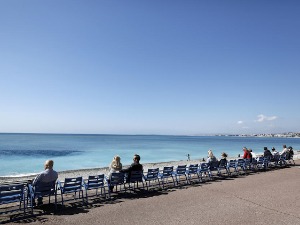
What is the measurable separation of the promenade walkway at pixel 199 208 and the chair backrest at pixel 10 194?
67 cm

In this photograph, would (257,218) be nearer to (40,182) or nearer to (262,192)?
(262,192)

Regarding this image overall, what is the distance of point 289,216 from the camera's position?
264 inches

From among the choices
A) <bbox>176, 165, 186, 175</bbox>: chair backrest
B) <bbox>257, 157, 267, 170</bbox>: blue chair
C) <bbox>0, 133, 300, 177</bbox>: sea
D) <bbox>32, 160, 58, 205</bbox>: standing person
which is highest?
<bbox>32, 160, 58, 205</bbox>: standing person

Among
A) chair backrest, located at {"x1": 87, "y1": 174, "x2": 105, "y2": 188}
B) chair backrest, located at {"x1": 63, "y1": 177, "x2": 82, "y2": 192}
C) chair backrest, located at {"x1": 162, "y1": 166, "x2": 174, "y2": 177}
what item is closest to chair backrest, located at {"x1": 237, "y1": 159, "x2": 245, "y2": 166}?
chair backrest, located at {"x1": 162, "y1": 166, "x2": 174, "y2": 177}

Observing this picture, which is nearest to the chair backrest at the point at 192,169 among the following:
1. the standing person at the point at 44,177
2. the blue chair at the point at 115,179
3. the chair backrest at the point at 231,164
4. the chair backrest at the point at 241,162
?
the chair backrest at the point at 231,164

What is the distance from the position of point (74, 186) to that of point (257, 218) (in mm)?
5242

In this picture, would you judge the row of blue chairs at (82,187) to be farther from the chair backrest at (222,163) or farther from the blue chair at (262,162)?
the blue chair at (262,162)

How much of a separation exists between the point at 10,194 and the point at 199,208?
5083mm

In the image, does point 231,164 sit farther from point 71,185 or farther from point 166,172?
point 71,185

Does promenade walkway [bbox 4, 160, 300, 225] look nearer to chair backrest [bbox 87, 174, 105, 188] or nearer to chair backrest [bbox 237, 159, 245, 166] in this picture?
chair backrest [bbox 87, 174, 105, 188]

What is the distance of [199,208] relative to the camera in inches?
290

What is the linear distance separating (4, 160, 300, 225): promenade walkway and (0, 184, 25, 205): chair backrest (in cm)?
67

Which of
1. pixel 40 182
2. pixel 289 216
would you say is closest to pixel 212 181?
pixel 289 216

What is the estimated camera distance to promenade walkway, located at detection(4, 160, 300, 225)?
20.7 feet
